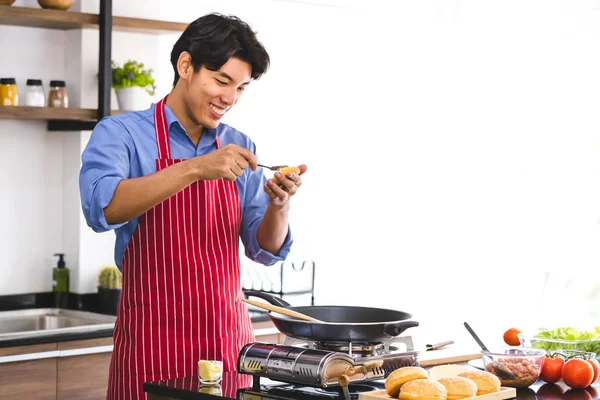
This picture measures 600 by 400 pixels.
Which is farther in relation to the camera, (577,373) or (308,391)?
(577,373)

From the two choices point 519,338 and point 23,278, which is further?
point 23,278

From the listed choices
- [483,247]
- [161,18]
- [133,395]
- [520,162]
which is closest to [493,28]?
[520,162]

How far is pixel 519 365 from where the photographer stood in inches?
94.3

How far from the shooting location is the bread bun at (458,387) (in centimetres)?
207

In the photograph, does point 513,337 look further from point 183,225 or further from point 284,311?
point 183,225

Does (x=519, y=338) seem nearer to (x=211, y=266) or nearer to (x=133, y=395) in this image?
(x=211, y=266)

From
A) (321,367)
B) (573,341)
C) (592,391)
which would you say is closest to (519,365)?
(592,391)

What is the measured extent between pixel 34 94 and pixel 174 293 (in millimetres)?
2022

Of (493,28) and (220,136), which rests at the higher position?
(493,28)

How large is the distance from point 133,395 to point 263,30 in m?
3.15

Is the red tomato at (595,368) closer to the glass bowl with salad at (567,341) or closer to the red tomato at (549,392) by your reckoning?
the red tomato at (549,392)

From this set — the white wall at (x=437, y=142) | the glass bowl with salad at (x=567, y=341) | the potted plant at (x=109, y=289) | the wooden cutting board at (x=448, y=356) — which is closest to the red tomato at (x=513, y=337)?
the glass bowl with salad at (x=567, y=341)

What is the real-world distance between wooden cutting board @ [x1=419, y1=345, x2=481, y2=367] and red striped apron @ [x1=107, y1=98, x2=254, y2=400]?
0.82 m

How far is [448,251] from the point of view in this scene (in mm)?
5645
